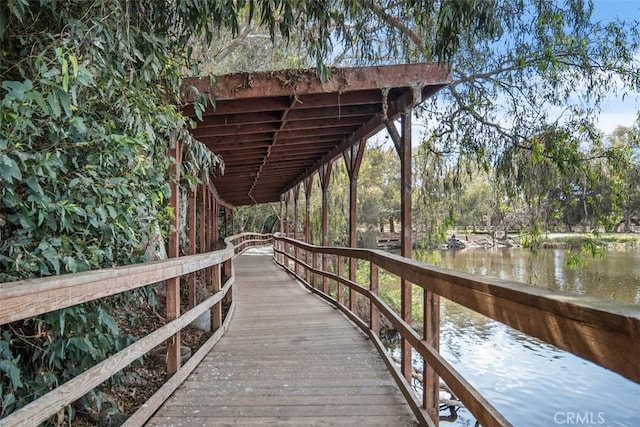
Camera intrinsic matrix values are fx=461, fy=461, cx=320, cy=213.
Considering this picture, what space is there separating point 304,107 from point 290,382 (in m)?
3.15

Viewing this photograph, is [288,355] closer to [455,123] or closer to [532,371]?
[455,123]

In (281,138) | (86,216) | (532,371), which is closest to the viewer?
(86,216)

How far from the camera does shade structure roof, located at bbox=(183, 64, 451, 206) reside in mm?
4438

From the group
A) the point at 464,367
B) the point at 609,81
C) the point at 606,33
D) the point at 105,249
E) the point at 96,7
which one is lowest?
the point at 464,367

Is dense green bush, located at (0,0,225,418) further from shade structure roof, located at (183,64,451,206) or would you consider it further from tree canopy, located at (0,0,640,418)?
shade structure roof, located at (183,64,451,206)

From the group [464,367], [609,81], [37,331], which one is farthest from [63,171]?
[464,367]

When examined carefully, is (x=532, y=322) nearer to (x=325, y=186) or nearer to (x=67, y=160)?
(x=67, y=160)

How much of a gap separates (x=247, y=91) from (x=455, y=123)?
392cm

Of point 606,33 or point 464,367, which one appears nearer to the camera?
point 606,33

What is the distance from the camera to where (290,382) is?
10.1ft

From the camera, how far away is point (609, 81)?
6.17m

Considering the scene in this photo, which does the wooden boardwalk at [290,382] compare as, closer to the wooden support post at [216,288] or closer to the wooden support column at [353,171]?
the wooden support post at [216,288]

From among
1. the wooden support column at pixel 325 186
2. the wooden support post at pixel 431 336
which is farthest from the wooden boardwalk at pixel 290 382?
the wooden support column at pixel 325 186

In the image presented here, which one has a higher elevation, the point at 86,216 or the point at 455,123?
the point at 455,123
